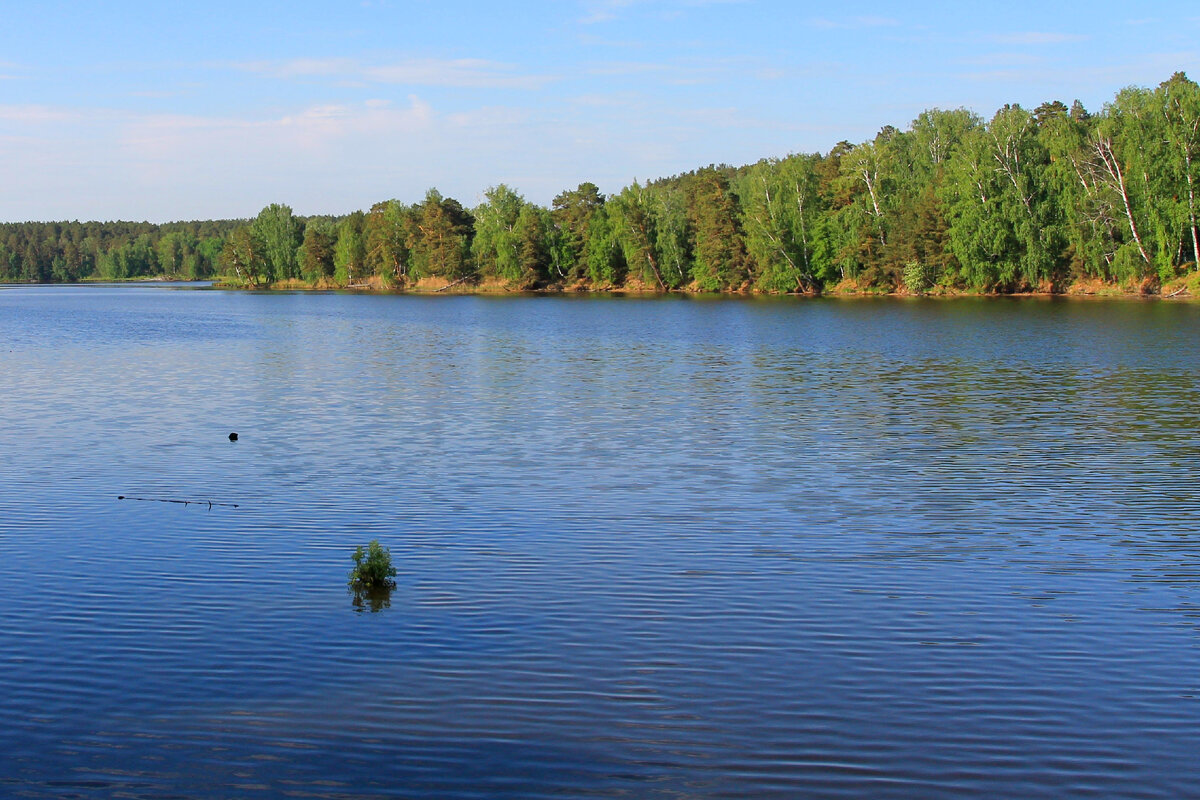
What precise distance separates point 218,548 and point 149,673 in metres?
4.76

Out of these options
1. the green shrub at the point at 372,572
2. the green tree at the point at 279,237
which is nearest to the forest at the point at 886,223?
the green tree at the point at 279,237

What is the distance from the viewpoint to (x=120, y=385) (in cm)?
3472

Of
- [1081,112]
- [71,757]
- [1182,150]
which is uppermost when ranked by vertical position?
[1081,112]

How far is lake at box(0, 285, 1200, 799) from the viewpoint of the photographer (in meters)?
8.24

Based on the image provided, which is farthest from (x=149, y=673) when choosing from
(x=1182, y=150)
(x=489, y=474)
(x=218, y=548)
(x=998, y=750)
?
(x=1182, y=150)

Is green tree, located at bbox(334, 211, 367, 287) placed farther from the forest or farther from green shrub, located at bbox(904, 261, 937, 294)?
green shrub, located at bbox(904, 261, 937, 294)

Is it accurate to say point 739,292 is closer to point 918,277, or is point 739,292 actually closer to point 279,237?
point 918,277

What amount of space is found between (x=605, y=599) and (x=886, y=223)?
10160 centimetres

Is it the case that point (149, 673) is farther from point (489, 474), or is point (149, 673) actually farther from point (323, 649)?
point (489, 474)

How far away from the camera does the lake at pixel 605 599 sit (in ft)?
27.0

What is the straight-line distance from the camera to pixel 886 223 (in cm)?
10788

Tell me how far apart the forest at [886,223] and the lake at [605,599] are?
6357cm

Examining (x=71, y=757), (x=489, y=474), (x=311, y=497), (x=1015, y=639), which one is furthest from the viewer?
(x=489, y=474)

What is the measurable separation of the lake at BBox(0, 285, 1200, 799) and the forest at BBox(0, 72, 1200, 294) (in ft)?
209
